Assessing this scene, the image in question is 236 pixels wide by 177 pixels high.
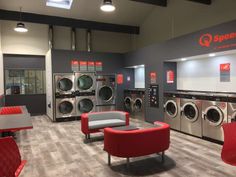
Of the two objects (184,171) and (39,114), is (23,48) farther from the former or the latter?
(184,171)

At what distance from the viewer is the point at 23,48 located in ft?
23.9

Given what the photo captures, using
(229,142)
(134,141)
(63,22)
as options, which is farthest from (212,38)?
(63,22)

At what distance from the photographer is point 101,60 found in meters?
7.45

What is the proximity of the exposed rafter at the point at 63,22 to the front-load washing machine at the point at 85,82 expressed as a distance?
1.76m

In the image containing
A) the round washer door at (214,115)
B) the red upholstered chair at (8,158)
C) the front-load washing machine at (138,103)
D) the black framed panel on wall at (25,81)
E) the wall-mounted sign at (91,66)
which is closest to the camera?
the red upholstered chair at (8,158)

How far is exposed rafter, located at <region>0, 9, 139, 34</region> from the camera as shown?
6402mm

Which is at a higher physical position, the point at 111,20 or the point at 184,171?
the point at 111,20

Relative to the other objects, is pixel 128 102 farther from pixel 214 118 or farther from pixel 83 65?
pixel 214 118

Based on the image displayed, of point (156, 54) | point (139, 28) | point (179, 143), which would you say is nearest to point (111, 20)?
point (139, 28)

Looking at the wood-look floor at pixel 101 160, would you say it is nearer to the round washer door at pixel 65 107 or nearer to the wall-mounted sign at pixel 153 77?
the wall-mounted sign at pixel 153 77

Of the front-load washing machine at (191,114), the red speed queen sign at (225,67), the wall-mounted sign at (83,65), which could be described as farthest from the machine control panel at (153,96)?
the wall-mounted sign at (83,65)

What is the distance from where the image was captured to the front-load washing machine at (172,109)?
515 cm

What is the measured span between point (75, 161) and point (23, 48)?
211 inches

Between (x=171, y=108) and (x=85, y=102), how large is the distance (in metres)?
3.10
